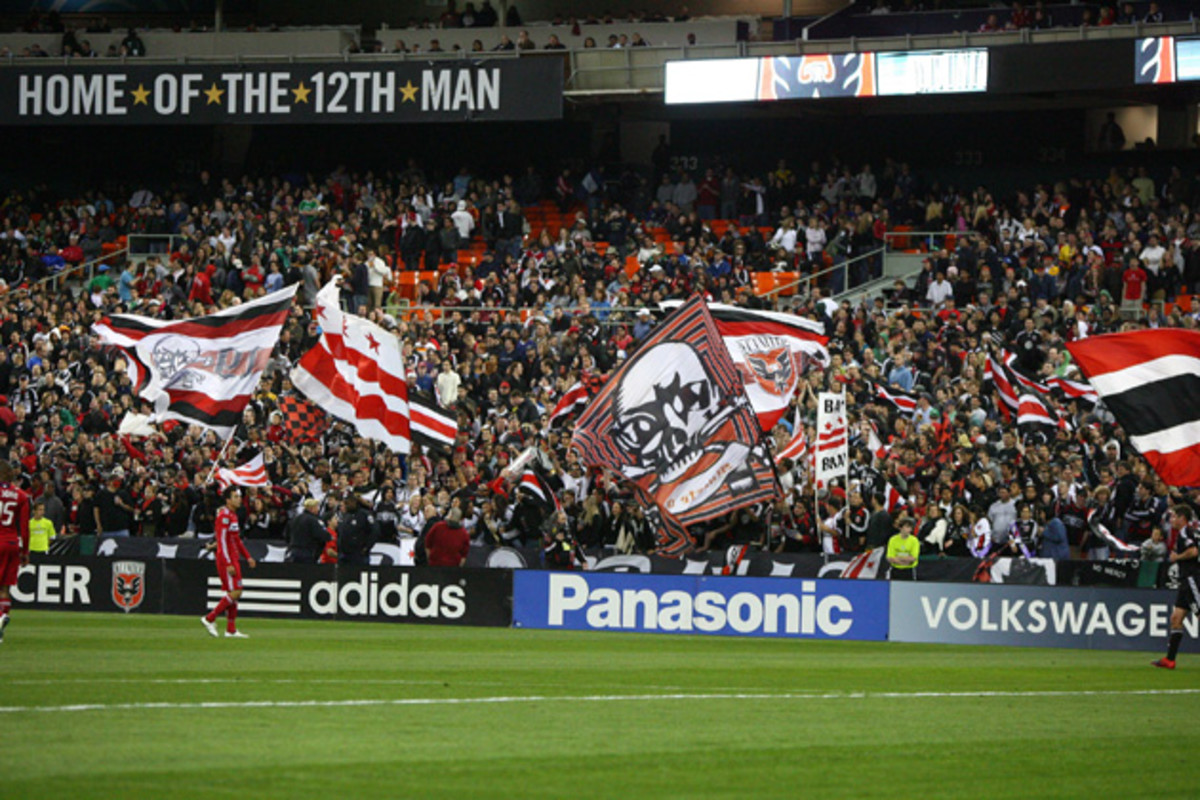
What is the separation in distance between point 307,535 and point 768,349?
24.5 ft

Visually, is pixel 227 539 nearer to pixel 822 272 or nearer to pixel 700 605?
pixel 700 605

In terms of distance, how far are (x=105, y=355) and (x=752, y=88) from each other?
14.7 m

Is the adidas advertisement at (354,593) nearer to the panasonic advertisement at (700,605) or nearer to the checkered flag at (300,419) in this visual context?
the panasonic advertisement at (700,605)

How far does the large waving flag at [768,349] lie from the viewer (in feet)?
80.4

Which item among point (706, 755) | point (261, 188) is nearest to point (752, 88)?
point (261, 188)

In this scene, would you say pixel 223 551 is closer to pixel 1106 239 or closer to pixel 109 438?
pixel 109 438

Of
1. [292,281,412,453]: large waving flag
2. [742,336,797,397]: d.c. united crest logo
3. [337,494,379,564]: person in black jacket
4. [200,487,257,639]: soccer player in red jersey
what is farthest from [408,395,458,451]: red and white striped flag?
[200,487,257,639]: soccer player in red jersey

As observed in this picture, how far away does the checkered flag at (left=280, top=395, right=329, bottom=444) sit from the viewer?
29406mm

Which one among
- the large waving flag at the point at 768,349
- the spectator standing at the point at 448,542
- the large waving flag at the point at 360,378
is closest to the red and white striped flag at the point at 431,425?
the spectator standing at the point at 448,542

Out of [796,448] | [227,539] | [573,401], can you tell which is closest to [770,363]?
[796,448]

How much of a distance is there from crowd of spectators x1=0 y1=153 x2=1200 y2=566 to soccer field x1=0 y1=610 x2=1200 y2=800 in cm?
612

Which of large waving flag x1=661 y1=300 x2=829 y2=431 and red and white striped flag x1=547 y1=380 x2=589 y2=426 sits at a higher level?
large waving flag x1=661 y1=300 x2=829 y2=431

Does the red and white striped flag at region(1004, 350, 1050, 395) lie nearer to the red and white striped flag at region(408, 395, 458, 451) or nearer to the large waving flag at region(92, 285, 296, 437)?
the red and white striped flag at region(408, 395, 458, 451)

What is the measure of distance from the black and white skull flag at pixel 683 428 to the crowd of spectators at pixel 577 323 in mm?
2206
